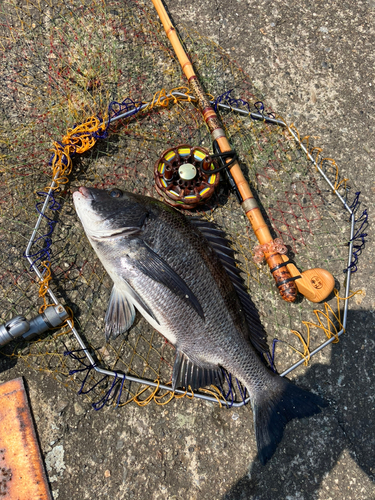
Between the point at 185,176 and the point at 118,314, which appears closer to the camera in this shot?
the point at 118,314

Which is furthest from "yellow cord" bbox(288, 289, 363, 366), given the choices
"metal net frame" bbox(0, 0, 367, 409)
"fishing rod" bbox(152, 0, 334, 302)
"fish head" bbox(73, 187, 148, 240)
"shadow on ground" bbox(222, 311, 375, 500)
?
"fish head" bbox(73, 187, 148, 240)

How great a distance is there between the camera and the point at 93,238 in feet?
9.39

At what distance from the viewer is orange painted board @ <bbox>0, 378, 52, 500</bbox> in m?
2.75

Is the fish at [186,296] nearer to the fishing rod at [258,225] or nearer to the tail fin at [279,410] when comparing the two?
the tail fin at [279,410]

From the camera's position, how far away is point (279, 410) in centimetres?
282

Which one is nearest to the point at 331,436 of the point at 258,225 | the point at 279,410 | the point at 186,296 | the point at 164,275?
the point at 279,410

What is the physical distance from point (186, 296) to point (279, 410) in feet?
4.14

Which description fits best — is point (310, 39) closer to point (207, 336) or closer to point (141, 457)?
point (207, 336)

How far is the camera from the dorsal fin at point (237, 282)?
3020 mm

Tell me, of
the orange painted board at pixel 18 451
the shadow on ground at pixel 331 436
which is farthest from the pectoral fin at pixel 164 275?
the orange painted board at pixel 18 451

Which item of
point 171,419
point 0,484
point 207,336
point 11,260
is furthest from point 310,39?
point 0,484

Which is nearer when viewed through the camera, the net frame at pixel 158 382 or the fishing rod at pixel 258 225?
the net frame at pixel 158 382

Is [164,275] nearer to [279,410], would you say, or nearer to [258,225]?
[258,225]

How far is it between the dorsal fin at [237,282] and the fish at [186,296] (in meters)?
0.11
